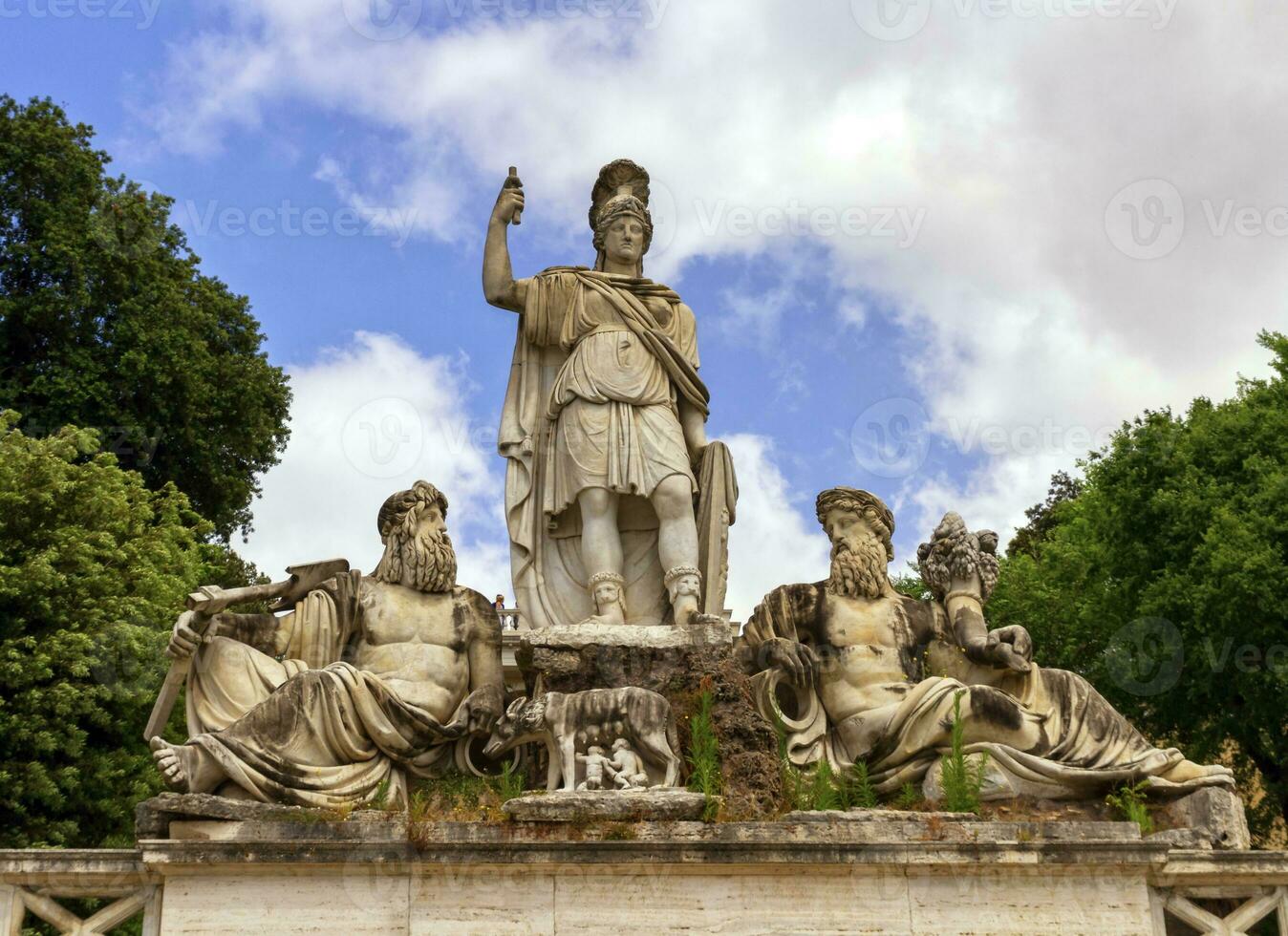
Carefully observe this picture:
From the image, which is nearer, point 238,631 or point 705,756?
point 705,756

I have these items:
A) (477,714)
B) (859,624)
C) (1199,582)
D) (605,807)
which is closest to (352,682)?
(477,714)

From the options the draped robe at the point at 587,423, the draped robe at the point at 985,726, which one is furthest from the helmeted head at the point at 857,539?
the draped robe at the point at 587,423

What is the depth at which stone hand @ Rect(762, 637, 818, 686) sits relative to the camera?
33.2 ft

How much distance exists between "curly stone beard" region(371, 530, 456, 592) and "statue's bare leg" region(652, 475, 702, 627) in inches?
57.9

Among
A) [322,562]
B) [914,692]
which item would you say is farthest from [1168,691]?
[322,562]

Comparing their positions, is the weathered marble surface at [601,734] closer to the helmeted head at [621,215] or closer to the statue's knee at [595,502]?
the statue's knee at [595,502]

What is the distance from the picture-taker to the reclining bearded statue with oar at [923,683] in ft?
31.5

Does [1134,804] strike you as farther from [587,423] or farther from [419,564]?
[419,564]

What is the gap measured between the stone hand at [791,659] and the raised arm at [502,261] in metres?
3.57

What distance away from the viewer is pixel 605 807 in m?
8.87

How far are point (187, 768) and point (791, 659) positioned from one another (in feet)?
12.0

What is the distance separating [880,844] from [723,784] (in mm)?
1010

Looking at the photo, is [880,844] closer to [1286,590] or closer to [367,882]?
[367,882]

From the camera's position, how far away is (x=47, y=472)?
1966cm
